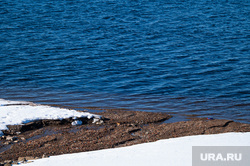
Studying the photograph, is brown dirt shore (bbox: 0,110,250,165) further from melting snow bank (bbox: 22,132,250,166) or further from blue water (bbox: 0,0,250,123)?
blue water (bbox: 0,0,250,123)

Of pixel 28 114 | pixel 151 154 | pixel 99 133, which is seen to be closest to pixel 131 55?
pixel 28 114

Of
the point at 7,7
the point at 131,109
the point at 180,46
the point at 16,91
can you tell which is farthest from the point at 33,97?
the point at 7,7

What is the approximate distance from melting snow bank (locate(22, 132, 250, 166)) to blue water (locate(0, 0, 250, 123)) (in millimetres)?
3400

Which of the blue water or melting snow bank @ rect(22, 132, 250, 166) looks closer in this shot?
melting snow bank @ rect(22, 132, 250, 166)

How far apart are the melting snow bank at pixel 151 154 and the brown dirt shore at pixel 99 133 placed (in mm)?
577

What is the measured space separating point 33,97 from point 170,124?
654 cm

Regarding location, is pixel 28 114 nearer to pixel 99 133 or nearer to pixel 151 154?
pixel 99 133

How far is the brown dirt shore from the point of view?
9.70 meters

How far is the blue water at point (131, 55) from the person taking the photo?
49.9ft

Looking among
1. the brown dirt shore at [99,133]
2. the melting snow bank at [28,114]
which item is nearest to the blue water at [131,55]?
the brown dirt shore at [99,133]

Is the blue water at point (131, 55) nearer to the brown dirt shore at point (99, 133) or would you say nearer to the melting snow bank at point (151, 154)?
the brown dirt shore at point (99, 133)

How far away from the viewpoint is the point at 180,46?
22.8m

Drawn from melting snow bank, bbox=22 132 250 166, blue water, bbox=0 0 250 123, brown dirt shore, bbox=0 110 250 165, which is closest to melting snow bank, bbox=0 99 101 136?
brown dirt shore, bbox=0 110 250 165

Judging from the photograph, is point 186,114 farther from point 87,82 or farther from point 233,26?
point 233,26
